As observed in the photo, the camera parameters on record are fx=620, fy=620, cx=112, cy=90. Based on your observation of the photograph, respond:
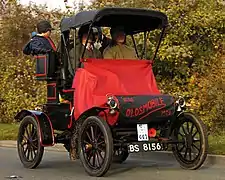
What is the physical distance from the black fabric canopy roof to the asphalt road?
2363mm

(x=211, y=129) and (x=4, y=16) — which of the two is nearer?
(x=211, y=129)

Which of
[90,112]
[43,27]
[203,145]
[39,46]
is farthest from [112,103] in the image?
[43,27]

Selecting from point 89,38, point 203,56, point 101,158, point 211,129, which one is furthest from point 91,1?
point 101,158

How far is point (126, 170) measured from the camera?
10.2 meters

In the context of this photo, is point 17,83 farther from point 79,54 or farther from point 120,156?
point 79,54

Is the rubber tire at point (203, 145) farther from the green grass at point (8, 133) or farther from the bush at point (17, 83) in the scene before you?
the bush at point (17, 83)

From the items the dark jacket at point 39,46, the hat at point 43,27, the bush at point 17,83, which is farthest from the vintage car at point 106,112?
the bush at point 17,83

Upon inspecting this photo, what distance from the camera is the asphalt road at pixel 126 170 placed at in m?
9.41

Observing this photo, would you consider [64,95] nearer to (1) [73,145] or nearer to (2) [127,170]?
(1) [73,145]

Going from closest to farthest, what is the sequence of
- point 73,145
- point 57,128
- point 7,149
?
point 73,145 → point 57,128 → point 7,149

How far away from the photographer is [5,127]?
62.6 feet

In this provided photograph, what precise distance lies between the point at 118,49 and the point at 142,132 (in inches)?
67.4

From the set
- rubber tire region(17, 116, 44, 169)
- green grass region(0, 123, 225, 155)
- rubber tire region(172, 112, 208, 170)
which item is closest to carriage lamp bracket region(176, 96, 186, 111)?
rubber tire region(172, 112, 208, 170)

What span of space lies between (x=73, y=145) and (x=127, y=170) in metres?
1.07
